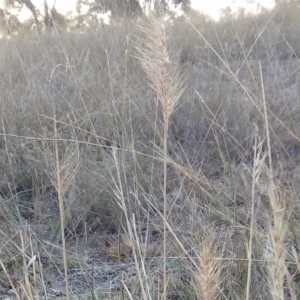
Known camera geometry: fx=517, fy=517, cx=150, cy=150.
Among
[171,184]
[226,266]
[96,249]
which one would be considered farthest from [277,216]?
[171,184]

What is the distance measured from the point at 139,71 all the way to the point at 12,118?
107cm

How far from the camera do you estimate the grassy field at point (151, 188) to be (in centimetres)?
82

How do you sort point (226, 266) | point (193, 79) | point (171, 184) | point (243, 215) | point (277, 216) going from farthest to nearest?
1. point (193, 79)
2. point (171, 184)
3. point (243, 215)
4. point (226, 266)
5. point (277, 216)

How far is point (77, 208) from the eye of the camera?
5.99 ft

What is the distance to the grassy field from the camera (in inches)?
32.2

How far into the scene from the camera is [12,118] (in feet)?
7.80

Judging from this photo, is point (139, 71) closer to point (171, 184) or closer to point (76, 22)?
point (171, 184)

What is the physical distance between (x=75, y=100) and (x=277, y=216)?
221 cm

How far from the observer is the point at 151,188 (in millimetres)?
1545

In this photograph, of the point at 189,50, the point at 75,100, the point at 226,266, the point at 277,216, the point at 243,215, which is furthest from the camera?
the point at 189,50

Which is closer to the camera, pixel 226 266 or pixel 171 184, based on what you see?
pixel 226 266

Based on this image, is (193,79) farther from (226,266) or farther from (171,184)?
(226,266)

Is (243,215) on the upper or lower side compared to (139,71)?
lower

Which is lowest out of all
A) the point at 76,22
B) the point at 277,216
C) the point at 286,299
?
the point at 286,299
